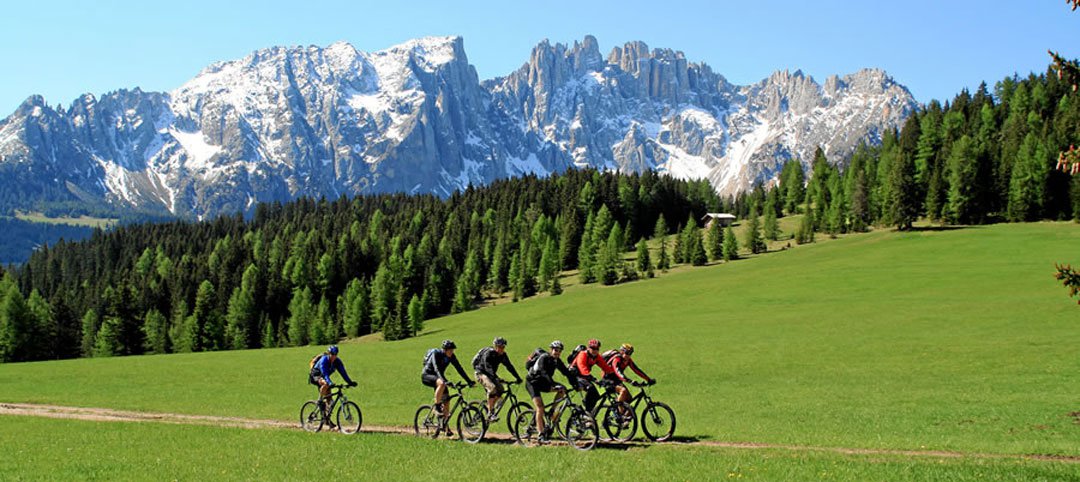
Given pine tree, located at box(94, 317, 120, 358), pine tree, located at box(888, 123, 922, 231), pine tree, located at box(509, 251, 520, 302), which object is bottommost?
pine tree, located at box(94, 317, 120, 358)

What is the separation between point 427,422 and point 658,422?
7.79 m

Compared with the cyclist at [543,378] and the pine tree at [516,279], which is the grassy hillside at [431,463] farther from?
the pine tree at [516,279]

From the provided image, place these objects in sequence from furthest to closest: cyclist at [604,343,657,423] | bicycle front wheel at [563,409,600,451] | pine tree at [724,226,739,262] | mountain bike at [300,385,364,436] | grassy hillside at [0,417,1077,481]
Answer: pine tree at [724,226,739,262] → mountain bike at [300,385,364,436] → cyclist at [604,343,657,423] → bicycle front wheel at [563,409,600,451] → grassy hillside at [0,417,1077,481]

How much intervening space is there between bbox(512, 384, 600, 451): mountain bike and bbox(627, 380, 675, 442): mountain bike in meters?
1.56

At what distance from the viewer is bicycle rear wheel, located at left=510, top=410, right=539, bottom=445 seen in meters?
23.0

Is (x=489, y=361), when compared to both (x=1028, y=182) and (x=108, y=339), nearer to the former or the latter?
(x=108, y=339)

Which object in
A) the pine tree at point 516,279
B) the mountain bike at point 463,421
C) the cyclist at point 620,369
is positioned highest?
the cyclist at point 620,369

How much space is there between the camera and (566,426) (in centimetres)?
2216

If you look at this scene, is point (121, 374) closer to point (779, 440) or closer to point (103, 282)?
point (779, 440)

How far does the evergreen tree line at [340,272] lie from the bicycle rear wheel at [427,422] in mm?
71265

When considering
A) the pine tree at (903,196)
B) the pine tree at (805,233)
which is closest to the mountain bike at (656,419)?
the pine tree at (903,196)

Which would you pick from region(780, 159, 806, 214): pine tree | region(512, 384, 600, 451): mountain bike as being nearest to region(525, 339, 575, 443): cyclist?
region(512, 384, 600, 451): mountain bike

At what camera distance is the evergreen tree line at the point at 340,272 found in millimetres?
113375

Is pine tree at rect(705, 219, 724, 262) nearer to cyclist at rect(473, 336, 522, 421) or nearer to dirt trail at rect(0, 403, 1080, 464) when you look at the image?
dirt trail at rect(0, 403, 1080, 464)
